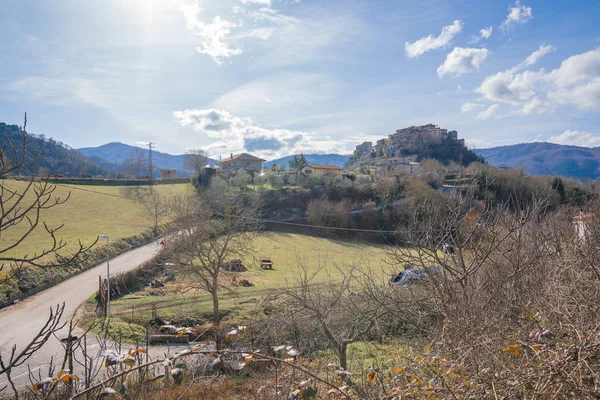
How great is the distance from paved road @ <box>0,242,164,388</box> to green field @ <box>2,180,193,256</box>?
3.74 metres

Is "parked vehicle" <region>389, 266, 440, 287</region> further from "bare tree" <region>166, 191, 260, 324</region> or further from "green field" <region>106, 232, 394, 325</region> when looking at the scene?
"bare tree" <region>166, 191, 260, 324</region>

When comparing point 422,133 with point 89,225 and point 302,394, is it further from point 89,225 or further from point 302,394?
point 302,394

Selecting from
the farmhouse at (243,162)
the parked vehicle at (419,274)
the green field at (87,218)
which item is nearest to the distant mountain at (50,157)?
the green field at (87,218)

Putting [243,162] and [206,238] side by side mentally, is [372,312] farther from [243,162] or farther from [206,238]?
[243,162]

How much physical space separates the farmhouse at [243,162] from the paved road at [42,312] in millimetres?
58790

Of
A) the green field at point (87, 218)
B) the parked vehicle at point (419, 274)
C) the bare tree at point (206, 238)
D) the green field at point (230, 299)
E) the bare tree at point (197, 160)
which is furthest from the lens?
the bare tree at point (197, 160)

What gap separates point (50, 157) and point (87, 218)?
736cm

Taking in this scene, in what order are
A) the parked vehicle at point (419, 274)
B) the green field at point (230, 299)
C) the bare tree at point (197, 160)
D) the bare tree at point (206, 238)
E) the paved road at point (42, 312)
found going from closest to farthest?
the parked vehicle at point (419, 274), the paved road at point (42, 312), the green field at point (230, 299), the bare tree at point (206, 238), the bare tree at point (197, 160)

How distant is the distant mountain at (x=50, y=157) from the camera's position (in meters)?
3.47

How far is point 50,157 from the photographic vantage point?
37656 mm

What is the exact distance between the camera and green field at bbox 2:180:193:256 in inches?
1096

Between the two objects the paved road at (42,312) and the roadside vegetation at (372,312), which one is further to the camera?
the paved road at (42,312)

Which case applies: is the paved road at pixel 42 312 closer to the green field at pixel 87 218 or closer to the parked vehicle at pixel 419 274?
the green field at pixel 87 218

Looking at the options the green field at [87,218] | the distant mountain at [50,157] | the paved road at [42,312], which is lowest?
the paved road at [42,312]
